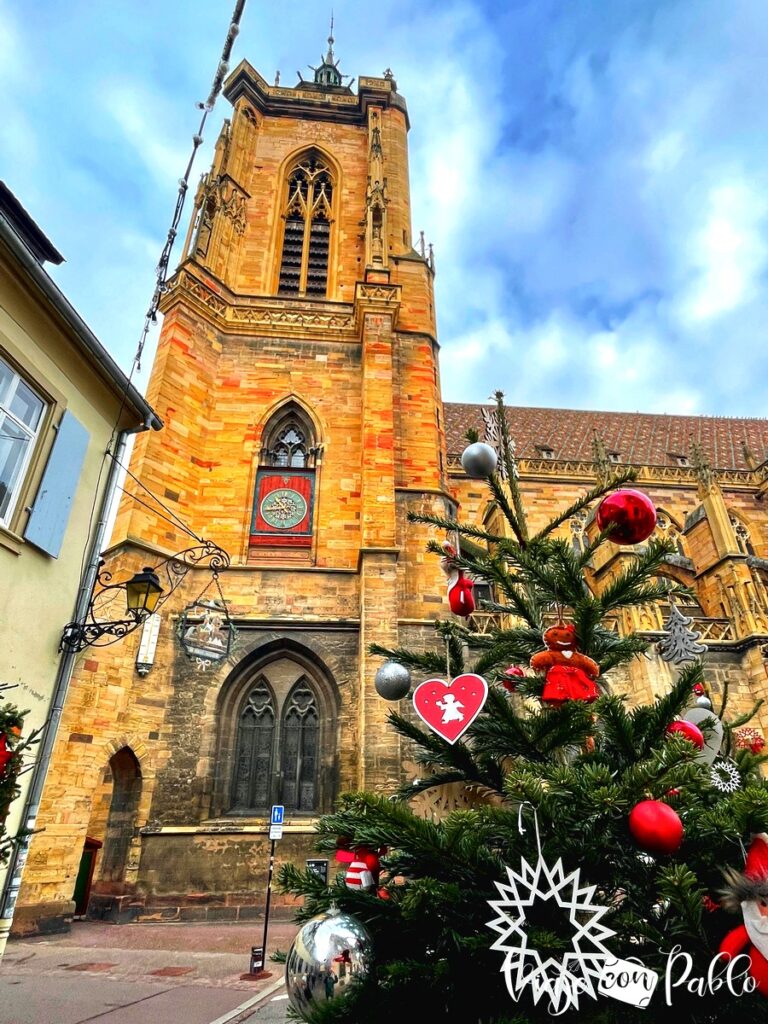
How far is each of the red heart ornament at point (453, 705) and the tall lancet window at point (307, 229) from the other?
15.5m

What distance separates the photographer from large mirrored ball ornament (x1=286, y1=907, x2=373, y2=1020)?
187 cm

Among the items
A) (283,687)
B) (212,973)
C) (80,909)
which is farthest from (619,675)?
(80,909)

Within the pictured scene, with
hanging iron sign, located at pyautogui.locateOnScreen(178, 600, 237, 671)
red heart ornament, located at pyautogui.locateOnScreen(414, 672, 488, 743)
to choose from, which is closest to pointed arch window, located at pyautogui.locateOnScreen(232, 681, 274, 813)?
hanging iron sign, located at pyautogui.locateOnScreen(178, 600, 237, 671)

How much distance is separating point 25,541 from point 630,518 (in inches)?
209

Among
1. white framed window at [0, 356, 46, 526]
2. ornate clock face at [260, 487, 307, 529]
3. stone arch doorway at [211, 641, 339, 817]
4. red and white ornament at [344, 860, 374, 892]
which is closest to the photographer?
red and white ornament at [344, 860, 374, 892]

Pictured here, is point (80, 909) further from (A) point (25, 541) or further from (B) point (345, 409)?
(B) point (345, 409)

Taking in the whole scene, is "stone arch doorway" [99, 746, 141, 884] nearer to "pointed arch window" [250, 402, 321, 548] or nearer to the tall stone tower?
the tall stone tower

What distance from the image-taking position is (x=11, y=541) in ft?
17.6

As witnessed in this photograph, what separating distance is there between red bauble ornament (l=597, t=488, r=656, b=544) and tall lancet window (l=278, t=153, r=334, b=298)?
15.1 meters

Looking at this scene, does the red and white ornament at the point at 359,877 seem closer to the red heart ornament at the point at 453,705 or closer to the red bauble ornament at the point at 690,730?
the red heart ornament at the point at 453,705

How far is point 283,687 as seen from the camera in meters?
10.8

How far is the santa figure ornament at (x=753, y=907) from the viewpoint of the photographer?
4.69 ft

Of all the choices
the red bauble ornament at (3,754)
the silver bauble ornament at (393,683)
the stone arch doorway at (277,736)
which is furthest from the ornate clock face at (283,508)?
the silver bauble ornament at (393,683)

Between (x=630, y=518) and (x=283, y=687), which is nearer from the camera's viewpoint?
(x=630, y=518)
